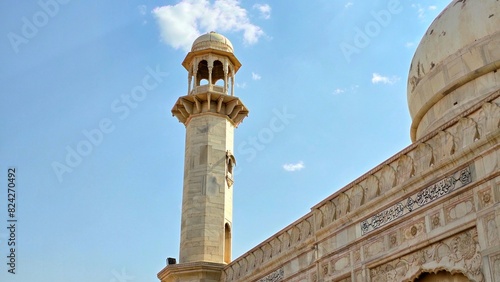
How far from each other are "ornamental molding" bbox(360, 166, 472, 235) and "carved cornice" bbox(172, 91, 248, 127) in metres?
6.72

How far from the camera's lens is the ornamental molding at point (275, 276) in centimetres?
885

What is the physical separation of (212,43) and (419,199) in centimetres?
842

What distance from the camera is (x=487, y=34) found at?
767cm

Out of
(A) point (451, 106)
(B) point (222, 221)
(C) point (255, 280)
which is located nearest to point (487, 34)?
(A) point (451, 106)

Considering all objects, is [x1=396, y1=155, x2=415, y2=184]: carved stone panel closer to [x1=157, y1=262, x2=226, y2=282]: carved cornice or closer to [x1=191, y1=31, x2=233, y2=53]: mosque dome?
[x1=157, y1=262, x2=226, y2=282]: carved cornice

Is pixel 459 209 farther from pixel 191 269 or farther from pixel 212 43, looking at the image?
pixel 212 43

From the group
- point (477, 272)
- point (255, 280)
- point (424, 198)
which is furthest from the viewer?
point (255, 280)

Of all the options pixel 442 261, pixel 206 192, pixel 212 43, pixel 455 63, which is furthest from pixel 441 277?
pixel 212 43

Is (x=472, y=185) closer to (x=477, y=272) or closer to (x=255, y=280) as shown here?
(x=477, y=272)

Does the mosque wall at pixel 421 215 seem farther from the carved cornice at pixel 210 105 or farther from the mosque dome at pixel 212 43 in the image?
the mosque dome at pixel 212 43

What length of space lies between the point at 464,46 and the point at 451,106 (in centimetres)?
76

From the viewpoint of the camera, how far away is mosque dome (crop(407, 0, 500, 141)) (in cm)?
762

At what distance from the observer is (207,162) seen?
504 inches

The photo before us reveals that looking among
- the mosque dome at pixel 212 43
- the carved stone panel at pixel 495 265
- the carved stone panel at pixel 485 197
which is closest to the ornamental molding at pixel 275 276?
the carved stone panel at pixel 485 197
